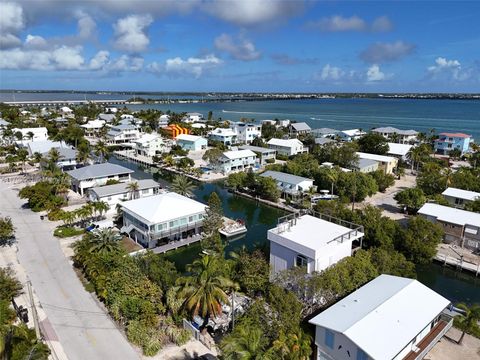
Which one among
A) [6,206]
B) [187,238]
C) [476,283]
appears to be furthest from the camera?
[6,206]

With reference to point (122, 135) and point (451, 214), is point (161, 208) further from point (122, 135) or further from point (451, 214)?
point (122, 135)

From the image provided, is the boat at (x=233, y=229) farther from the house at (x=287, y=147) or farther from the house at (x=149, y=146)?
the house at (x=149, y=146)

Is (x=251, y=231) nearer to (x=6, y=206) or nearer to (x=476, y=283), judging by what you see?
(x=476, y=283)

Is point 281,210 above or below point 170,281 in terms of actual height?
below

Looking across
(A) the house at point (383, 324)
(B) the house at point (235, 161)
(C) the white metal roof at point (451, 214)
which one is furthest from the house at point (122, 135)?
(A) the house at point (383, 324)

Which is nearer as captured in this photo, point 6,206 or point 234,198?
point 6,206

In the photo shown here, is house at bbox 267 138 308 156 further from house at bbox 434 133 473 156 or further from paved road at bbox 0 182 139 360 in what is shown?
paved road at bbox 0 182 139 360

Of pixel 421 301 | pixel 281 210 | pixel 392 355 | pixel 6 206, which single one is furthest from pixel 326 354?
pixel 6 206
